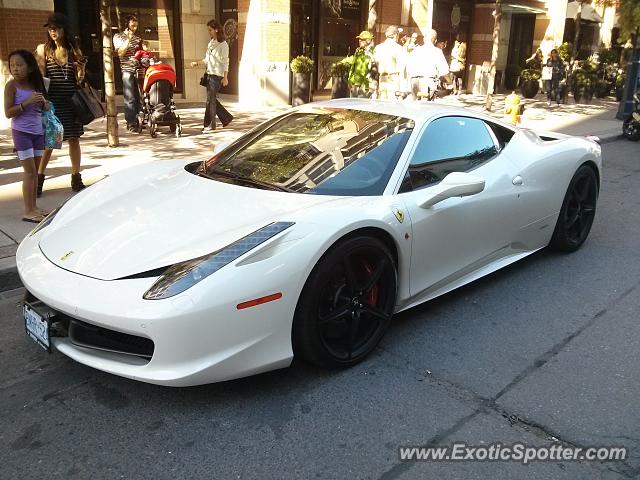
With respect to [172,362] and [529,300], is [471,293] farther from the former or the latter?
[172,362]

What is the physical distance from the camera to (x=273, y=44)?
48.2ft

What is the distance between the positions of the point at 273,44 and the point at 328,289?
41.5 feet

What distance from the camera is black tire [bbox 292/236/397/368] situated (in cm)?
304

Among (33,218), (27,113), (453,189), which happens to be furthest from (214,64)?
(453,189)

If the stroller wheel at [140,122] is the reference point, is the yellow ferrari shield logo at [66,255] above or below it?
above

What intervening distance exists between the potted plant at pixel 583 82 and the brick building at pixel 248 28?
2.99 metres

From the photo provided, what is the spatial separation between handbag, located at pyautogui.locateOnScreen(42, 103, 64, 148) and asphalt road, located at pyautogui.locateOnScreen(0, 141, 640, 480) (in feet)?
6.88

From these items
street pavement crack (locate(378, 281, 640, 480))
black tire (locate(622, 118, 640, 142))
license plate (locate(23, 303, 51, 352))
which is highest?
license plate (locate(23, 303, 51, 352))

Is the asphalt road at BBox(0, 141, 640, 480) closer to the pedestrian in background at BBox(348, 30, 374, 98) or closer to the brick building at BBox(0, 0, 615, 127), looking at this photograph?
the pedestrian in background at BBox(348, 30, 374, 98)

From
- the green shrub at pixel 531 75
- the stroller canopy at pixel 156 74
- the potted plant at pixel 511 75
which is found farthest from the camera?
the potted plant at pixel 511 75

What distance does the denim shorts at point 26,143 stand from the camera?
545 centimetres

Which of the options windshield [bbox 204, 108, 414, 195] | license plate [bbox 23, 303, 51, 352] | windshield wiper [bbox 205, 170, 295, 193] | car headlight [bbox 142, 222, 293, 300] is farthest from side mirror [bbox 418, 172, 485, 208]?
license plate [bbox 23, 303, 51, 352]

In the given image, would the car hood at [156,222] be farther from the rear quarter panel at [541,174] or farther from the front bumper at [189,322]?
the rear quarter panel at [541,174]

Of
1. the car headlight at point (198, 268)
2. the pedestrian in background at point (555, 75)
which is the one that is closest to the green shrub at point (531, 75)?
the pedestrian in background at point (555, 75)
